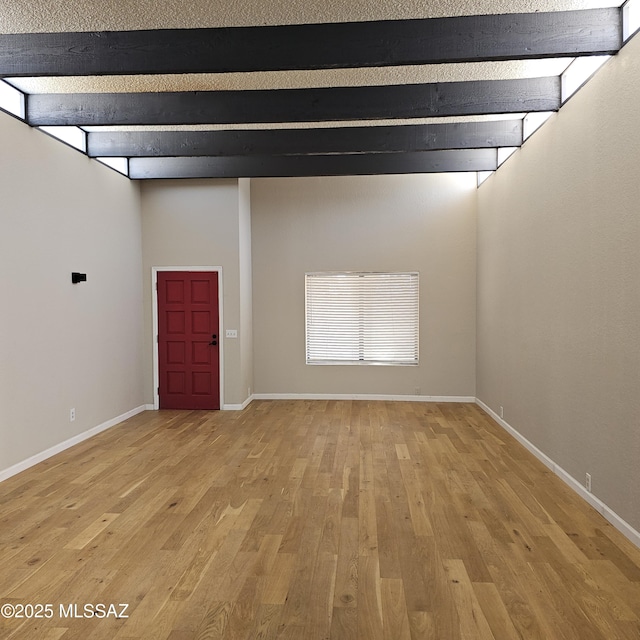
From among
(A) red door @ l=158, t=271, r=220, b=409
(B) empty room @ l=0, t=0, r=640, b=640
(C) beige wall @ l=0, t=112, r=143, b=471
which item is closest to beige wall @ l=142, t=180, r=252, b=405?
(B) empty room @ l=0, t=0, r=640, b=640

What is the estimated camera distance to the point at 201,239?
23.6ft

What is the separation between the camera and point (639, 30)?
304 centimetres

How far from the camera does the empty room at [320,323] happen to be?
2.74 metres

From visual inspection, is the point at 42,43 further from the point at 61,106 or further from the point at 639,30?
the point at 639,30

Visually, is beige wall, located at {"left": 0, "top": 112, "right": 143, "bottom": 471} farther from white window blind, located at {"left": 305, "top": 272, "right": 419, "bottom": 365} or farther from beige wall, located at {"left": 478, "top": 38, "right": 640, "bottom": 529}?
beige wall, located at {"left": 478, "top": 38, "right": 640, "bottom": 529}

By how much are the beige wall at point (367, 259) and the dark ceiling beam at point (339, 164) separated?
4.03 ft

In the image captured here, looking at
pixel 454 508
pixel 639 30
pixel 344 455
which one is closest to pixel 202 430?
pixel 344 455

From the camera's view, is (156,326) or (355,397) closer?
(156,326)

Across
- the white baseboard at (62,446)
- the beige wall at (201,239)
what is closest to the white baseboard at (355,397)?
the beige wall at (201,239)

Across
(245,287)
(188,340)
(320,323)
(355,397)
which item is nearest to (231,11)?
(245,287)

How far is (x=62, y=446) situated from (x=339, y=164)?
4420mm

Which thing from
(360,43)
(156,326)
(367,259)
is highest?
(360,43)

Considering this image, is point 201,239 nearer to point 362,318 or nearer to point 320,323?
point 320,323

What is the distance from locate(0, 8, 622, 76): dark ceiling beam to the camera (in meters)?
3.28
